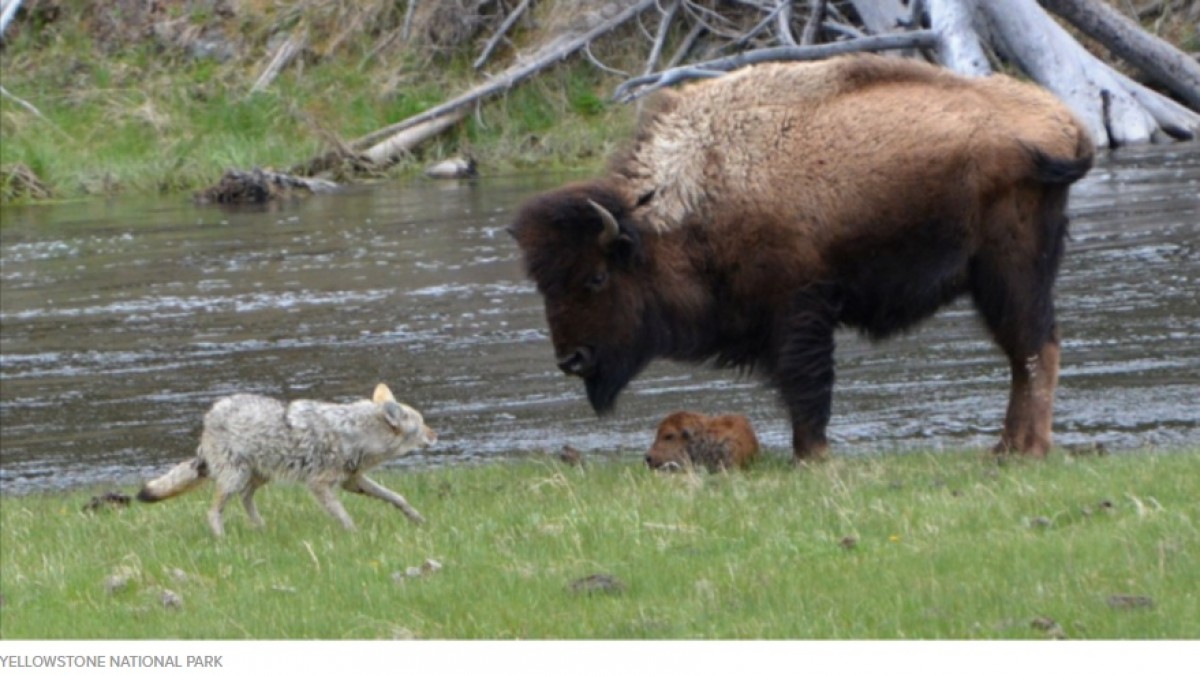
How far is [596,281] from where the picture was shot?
10570mm

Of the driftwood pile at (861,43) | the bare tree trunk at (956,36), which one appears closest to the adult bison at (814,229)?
the driftwood pile at (861,43)

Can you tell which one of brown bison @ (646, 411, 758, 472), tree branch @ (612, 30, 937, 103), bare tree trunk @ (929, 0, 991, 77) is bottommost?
tree branch @ (612, 30, 937, 103)

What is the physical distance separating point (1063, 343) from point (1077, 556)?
8.12m

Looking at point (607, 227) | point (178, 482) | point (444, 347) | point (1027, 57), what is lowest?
point (444, 347)

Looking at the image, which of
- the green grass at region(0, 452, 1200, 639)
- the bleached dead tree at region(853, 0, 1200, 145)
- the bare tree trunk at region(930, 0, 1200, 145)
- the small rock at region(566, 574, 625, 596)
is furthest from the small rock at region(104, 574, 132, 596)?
the bare tree trunk at region(930, 0, 1200, 145)

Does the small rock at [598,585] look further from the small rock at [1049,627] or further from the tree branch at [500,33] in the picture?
the tree branch at [500,33]

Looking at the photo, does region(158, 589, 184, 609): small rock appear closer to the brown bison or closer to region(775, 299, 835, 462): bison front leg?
the brown bison

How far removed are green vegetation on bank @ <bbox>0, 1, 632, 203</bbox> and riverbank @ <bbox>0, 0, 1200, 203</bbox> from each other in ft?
0.12

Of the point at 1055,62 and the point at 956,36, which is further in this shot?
the point at 1055,62

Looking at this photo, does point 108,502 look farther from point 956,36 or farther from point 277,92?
point 277,92

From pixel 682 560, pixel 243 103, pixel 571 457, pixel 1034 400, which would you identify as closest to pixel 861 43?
pixel 571 457

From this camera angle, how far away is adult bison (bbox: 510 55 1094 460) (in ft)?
33.5

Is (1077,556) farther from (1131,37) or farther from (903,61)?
(1131,37)

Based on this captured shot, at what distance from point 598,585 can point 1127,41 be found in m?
10.4
